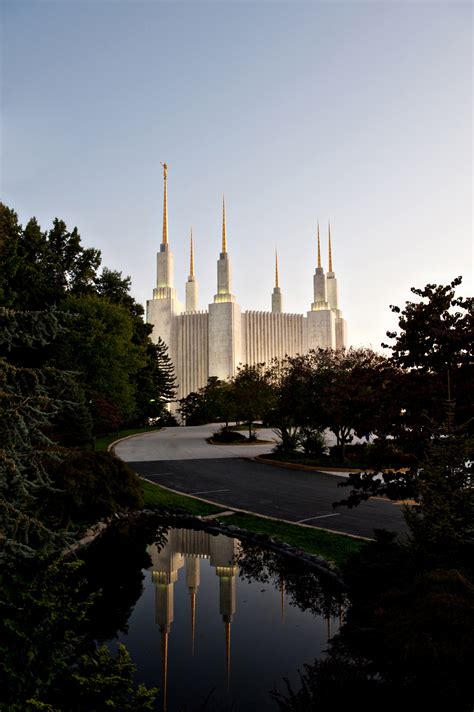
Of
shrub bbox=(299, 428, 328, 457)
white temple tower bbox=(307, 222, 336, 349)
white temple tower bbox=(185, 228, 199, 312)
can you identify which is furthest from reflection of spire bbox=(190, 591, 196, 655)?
white temple tower bbox=(185, 228, 199, 312)

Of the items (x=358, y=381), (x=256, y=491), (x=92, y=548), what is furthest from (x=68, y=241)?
(x=358, y=381)

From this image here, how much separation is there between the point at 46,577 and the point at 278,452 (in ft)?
69.4

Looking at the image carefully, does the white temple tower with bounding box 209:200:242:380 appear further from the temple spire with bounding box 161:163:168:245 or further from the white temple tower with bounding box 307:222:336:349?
the white temple tower with bounding box 307:222:336:349

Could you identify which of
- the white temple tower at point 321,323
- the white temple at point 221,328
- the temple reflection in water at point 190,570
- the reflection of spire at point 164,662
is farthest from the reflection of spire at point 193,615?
the white temple tower at point 321,323

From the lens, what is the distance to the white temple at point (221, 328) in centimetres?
8231

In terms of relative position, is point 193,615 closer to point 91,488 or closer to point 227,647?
point 227,647

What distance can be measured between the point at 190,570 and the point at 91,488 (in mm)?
3675

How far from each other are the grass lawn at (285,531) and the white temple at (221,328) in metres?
66.5

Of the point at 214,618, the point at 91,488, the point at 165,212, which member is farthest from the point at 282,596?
the point at 165,212

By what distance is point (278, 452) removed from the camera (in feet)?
87.4

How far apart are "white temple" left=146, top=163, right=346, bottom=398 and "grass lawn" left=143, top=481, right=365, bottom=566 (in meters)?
66.5

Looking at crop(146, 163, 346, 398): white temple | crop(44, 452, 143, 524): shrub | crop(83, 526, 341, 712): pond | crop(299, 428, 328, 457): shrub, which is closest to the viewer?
crop(83, 526, 341, 712): pond

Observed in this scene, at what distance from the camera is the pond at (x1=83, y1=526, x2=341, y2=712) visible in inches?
236

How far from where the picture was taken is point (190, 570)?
9.84 m
